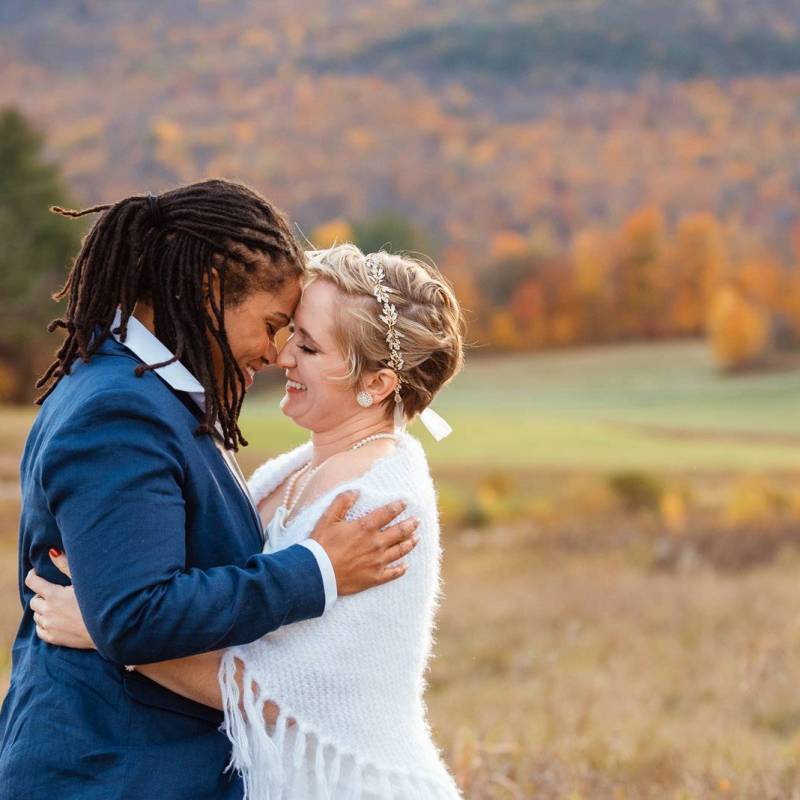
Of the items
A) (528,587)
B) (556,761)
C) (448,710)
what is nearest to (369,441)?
(556,761)

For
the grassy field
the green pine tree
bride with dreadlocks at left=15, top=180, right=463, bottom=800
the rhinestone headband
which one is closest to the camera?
bride with dreadlocks at left=15, top=180, right=463, bottom=800

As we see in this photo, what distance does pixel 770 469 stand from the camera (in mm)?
12922

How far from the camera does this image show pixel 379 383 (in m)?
2.58

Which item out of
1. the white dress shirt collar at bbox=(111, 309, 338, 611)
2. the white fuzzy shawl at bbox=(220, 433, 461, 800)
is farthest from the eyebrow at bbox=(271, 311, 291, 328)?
the white fuzzy shawl at bbox=(220, 433, 461, 800)

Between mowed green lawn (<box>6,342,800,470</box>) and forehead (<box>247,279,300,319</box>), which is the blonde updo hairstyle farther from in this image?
mowed green lawn (<box>6,342,800,470</box>)

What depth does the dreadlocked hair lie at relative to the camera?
7.10 feet

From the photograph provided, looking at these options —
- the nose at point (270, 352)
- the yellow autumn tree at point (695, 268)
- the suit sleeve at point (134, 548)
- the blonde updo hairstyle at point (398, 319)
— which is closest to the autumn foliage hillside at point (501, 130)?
the yellow autumn tree at point (695, 268)

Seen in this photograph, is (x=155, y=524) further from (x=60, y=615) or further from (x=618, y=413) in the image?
(x=618, y=413)

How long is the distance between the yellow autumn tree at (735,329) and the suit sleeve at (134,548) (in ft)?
39.4

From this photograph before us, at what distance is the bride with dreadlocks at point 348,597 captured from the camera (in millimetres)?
2246

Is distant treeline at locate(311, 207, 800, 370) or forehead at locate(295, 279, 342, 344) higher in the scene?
forehead at locate(295, 279, 342, 344)

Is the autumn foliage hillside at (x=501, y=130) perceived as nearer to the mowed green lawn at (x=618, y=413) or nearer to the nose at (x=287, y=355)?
the mowed green lawn at (x=618, y=413)

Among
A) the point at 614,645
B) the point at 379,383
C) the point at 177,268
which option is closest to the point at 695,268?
the point at 614,645

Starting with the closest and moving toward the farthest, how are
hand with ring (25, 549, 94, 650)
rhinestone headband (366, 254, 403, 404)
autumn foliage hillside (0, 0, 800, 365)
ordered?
hand with ring (25, 549, 94, 650) < rhinestone headband (366, 254, 403, 404) < autumn foliage hillside (0, 0, 800, 365)
